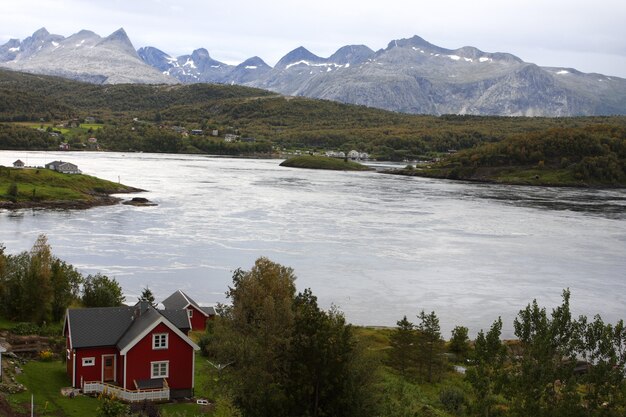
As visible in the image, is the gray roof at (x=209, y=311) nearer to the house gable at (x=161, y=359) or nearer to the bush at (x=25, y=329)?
the bush at (x=25, y=329)

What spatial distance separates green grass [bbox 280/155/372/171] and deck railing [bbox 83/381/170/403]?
147m

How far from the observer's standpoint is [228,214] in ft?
259

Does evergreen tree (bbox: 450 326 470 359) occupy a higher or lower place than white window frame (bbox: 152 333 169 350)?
lower

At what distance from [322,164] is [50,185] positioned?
91.3 metres

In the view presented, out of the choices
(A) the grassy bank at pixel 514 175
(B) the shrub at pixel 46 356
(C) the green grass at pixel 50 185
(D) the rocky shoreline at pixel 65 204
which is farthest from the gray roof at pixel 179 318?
(A) the grassy bank at pixel 514 175

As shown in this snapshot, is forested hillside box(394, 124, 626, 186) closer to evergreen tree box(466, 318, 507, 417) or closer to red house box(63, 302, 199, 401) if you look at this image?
evergreen tree box(466, 318, 507, 417)

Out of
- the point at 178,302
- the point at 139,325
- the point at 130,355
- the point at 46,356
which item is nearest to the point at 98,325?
the point at 139,325

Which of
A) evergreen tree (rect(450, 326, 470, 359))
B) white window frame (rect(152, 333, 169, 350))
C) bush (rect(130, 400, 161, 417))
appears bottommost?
evergreen tree (rect(450, 326, 470, 359))

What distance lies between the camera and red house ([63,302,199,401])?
23.0 m

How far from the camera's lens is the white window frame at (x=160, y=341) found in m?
23.6

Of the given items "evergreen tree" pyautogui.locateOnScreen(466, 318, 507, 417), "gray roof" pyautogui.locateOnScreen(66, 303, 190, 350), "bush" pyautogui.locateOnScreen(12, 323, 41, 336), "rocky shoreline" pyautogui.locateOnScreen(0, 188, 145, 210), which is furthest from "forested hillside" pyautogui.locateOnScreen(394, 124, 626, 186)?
"gray roof" pyautogui.locateOnScreen(66, 303, 190, 350)

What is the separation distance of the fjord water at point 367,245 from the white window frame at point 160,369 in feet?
55.0

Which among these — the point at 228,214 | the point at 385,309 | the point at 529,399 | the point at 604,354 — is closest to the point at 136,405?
the point at 529,399

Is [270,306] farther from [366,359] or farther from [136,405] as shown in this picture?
[136,405]
